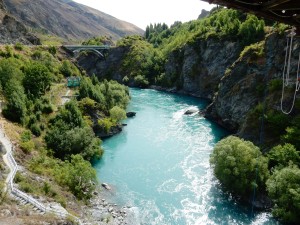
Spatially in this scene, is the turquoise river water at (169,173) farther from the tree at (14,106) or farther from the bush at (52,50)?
the bush at (52,50)

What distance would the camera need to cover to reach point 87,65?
152625mm

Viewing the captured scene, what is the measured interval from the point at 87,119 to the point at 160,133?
14.0 meters

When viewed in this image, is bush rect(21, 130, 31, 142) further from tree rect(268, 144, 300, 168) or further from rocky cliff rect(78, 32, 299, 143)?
rocky cliff rect(78, 32, 299, 143)

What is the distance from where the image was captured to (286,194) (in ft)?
107

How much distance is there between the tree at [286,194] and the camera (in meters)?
31.9

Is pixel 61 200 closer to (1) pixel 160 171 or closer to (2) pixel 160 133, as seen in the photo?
(1) pixel 160 171

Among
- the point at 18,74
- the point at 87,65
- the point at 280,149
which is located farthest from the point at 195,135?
the point at 87,65

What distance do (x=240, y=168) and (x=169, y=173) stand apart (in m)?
11.1

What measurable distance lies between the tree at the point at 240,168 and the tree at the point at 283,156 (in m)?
1.45

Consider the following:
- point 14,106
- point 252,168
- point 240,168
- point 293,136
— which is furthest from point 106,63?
point 252,168

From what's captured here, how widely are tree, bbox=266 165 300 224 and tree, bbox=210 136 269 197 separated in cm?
266

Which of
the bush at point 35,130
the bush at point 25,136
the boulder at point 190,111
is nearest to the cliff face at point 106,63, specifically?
the boulder at point 190,111

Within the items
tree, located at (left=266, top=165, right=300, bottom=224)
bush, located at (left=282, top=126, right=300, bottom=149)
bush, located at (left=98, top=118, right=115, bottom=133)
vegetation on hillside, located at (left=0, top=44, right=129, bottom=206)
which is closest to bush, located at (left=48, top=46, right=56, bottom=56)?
vegetation on hillside, located at (left=0, top=44, right=129, bottom=206)

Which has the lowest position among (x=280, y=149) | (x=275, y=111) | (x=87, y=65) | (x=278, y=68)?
(x=87, y=65)
